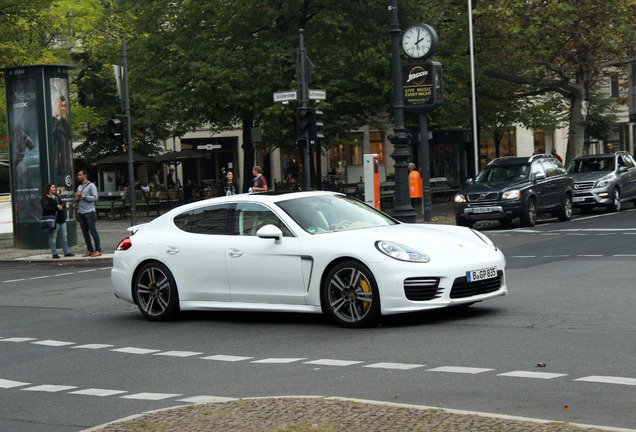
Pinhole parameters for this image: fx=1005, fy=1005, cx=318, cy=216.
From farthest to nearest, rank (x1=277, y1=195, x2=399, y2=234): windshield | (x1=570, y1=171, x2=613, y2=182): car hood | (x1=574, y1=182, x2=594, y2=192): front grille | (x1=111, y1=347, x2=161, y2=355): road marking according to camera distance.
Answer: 1. (x1=570, y1=171, x2=613, y2=182): car hood
2. (x1=574, y1=182, x2=594, y2=192): front grille
3. (x1=277, y1=195, x2=399, y2=234): windshield
4. (x1=111, y1=347, x2=161, y2=355): road marking

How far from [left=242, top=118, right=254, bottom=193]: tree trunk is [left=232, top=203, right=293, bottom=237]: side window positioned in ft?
92.0

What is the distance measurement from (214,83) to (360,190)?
894 cm

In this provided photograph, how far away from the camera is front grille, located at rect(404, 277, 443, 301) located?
9492 mm

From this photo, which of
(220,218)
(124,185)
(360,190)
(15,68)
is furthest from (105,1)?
(220,218)

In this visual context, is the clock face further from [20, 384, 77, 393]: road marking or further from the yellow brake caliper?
[20, 384, 77, 393]: road marking

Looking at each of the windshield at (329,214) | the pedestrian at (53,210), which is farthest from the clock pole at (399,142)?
the windshield at (329,214)

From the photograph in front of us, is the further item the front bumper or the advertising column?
the advertising column

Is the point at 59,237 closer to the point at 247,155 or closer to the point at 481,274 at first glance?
the point at 481,274

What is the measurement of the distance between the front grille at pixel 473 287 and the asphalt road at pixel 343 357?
29 centimetres

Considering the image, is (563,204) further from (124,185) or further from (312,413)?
(124,185)

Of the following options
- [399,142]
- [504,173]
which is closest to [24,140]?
[399,142]

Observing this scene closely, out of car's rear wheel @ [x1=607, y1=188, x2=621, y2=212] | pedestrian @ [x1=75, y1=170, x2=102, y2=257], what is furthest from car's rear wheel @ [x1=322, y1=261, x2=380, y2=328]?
car's rear wheel @ [x1=607, y1=188, x2=621, y2=212]

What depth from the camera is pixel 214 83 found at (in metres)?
35.2

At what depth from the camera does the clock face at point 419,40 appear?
2447 centimetres
